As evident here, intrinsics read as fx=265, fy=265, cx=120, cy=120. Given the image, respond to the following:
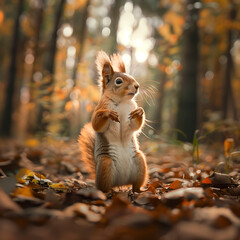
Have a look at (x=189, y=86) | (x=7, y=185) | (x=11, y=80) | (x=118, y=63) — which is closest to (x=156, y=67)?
(x=189, y=86)

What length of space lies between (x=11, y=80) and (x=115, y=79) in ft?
30.3

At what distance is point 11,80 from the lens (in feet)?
34.8

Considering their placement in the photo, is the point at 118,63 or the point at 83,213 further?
the point at 118,63

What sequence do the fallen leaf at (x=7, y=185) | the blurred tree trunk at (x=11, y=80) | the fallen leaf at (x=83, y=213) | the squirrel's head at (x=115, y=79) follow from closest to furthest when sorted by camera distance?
1. the fallen leaf at (x=83, y=213)
2. the fallen leaf at (x=7, y=185)
3. the squirrel's head at (x=115, y=79)
4. the blurred tree trunk at (x=11, y=80)

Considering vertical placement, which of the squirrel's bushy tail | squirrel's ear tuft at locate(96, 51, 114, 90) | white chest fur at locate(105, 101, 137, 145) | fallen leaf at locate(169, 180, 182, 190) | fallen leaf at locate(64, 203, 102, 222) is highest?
squirrel's ear tuft at locate(96, 51, 114, 90)

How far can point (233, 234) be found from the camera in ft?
3.31

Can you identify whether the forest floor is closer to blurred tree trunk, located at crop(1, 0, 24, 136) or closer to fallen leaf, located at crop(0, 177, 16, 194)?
fallen leaf, located at crop(0, 177, 16, 194)

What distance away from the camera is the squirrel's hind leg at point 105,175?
2172mm

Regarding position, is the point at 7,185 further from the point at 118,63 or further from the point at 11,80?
the point at 11,80

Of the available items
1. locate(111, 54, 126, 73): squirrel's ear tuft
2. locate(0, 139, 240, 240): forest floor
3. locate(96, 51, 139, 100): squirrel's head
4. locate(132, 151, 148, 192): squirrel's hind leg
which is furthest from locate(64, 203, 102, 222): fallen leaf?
locate(111, 54, 126, 73): squirrel's ear tuft

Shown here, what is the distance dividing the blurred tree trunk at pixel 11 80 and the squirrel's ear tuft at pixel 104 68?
897 cm

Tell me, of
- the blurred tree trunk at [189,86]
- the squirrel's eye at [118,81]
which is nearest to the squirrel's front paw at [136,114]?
the squirrel's eye at [118,81]

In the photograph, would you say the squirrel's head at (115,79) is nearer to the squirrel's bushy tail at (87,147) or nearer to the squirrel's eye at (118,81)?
the squirrel's eye at (118,81)

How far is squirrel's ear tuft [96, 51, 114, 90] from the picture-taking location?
2595mm
